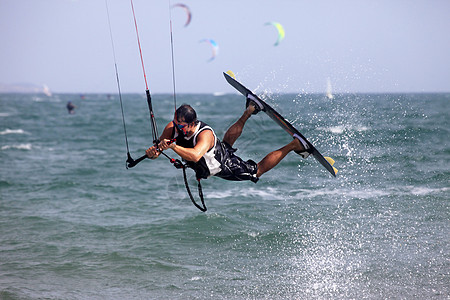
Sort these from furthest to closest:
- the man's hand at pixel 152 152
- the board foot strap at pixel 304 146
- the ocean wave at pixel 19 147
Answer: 1. the ocean wave at pixel 19 147
2. the board foot strap at pixel 304 146
3. the man's hand at pixel 152 152

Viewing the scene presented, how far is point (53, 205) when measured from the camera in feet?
34.4

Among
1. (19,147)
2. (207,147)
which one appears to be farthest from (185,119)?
(19,147)

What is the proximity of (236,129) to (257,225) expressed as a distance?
3179mm

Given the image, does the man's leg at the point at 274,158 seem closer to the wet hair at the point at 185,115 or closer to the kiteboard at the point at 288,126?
the kiteboard at the point at 288,126

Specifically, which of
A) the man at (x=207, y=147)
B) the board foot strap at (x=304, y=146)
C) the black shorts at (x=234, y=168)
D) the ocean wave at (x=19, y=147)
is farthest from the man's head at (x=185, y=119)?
the ocean wave at (x=19, y=147)

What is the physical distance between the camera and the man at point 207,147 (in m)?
4.71

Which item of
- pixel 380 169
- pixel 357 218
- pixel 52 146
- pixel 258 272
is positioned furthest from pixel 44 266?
pixel 52 146

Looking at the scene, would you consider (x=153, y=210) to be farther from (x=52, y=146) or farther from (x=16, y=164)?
(x=52, y=146)

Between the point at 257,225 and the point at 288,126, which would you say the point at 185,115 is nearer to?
the point at 288,126

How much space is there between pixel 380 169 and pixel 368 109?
13.5 ft

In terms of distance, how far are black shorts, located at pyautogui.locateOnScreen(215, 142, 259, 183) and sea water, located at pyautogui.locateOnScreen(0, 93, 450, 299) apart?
582 millimetres

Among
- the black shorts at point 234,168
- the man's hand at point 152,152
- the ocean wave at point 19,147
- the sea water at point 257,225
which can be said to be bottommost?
the sea water at point 257,225

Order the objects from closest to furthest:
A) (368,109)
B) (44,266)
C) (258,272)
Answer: (258,272), (44,266), (368,109)

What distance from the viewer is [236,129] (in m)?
5.68
